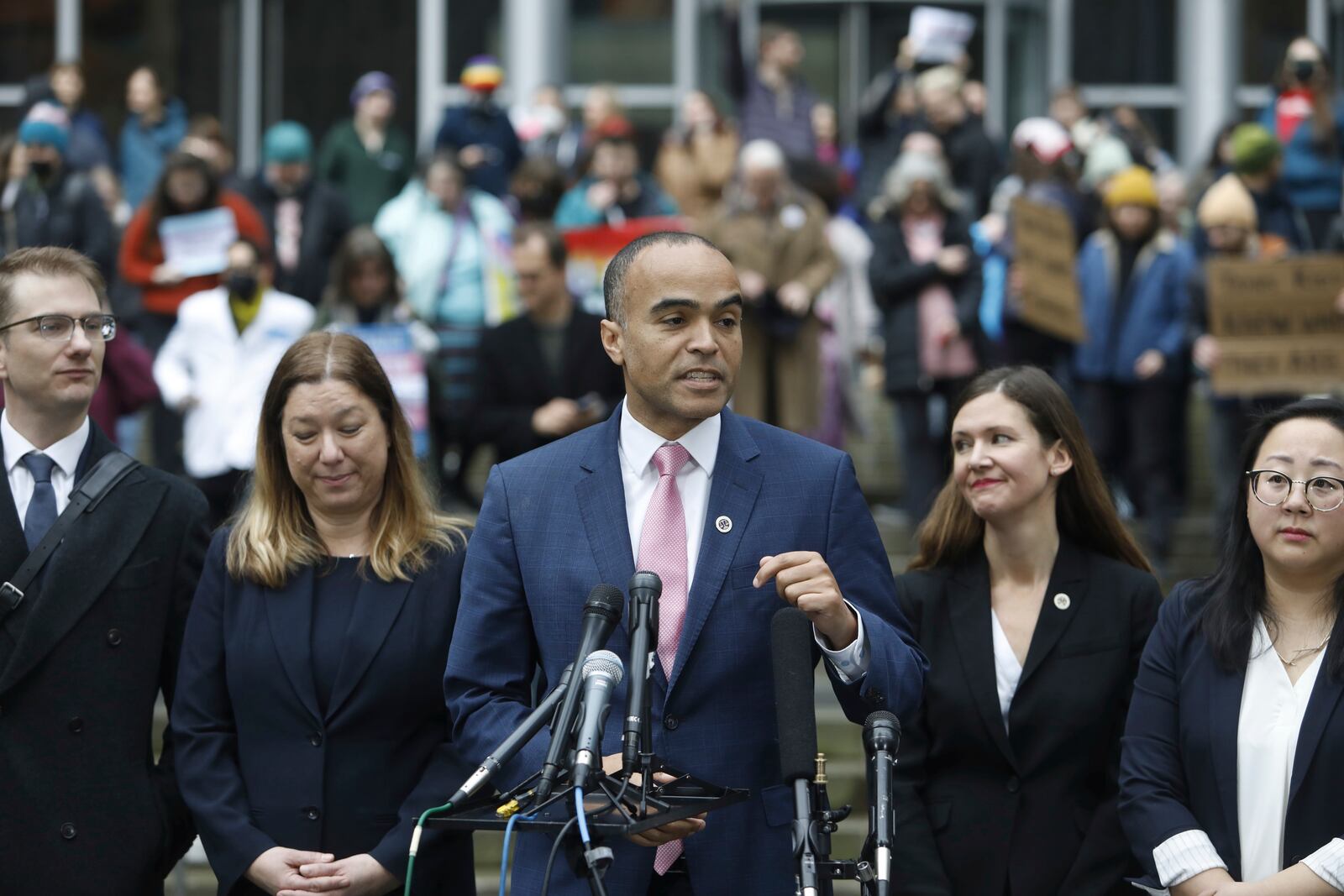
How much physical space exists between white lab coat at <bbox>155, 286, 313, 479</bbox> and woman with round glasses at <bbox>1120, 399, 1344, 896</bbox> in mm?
5593

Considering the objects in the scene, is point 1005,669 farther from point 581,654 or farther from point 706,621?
point 581,654

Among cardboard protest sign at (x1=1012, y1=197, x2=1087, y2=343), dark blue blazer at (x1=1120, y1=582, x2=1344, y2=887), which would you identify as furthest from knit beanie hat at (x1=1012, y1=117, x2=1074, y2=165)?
dark blue blazer at (x1=1120, y1=582, x2=1344, y2=887)

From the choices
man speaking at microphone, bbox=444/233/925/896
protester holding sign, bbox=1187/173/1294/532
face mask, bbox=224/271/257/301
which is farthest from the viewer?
protester holding sign, bbox=1187/173/1294/532

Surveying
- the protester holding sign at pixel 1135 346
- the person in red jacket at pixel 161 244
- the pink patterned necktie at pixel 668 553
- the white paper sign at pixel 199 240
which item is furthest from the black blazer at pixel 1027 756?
the person in red jacket at pixel 161 244

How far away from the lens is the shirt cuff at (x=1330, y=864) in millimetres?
4676

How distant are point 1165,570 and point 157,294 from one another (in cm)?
602

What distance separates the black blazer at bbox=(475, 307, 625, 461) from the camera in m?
9.26

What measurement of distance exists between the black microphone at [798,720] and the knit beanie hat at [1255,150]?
845 cm

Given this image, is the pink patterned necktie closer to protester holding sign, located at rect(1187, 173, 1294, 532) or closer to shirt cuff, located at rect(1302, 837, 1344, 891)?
shirt cuff, located at rect(1302, 837, 1344, 891)

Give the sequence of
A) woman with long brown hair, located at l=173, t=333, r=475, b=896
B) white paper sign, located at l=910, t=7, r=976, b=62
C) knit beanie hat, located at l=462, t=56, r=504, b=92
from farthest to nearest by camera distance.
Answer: white paper sign, located at l=910, t=7, r=976, b=62 < knit beanie hat, located at l=462, t=56, r=504, b=92 < woman with long brown hair, located at l=173, t=333, r=475, b=896

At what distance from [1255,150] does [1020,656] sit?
7.00 m

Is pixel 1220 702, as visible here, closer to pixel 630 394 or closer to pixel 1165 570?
pixel 630 394

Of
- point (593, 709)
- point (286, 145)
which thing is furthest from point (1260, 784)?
point (286, 145)

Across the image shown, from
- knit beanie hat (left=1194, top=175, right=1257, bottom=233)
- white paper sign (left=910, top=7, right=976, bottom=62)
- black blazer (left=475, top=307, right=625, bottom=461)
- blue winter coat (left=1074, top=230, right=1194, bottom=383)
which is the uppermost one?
white paper sign (left=910, top=7, right=976, bottom=62)
